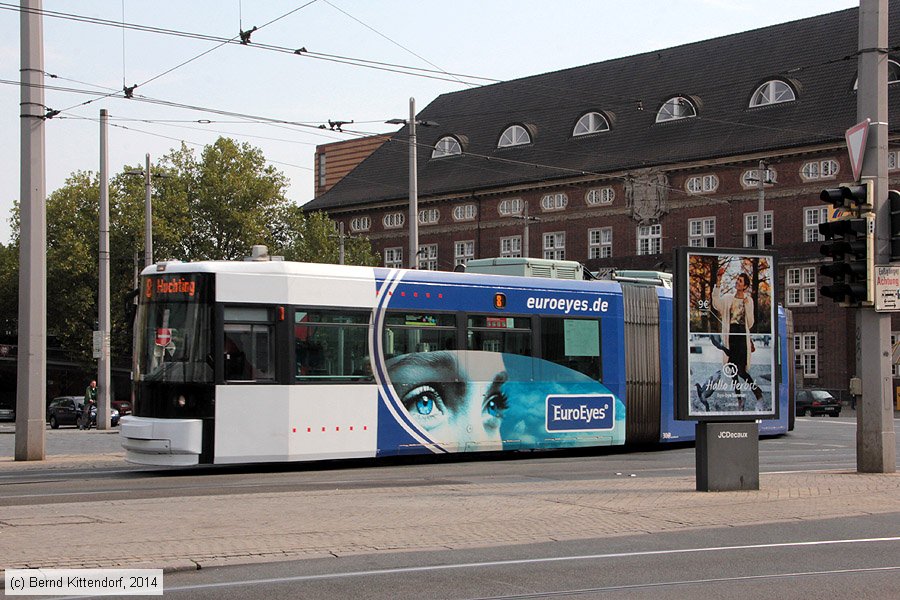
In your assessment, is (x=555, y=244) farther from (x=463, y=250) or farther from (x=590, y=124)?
(x=590, y=124)

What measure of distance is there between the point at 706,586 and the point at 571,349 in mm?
14121

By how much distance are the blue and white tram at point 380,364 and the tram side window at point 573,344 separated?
0.09ft

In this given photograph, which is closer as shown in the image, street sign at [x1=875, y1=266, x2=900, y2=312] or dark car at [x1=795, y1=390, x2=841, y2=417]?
street sign at [x1=875, y1=266, x2=900, y2=312]

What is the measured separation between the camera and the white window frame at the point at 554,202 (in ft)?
237

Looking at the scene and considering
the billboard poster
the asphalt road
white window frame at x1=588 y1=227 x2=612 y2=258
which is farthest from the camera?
white window frame at x1=588 y1=227 x2=612 y2=258

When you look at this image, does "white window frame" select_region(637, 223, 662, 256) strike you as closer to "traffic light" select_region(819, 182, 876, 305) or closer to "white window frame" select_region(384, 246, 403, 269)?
"white window frame" select_region(384, 246, 403, 269)

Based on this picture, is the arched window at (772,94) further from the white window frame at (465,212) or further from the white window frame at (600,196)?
the white window frame at (465,212)

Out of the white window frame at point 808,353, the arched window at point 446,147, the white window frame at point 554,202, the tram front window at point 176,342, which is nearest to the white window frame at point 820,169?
the white window frame at point 808,353

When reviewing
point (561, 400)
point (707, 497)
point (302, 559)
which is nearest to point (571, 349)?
point (561, 400)

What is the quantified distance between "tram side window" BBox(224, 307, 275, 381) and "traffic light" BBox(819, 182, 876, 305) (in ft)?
27.0

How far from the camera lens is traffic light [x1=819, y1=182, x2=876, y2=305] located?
16.4 m

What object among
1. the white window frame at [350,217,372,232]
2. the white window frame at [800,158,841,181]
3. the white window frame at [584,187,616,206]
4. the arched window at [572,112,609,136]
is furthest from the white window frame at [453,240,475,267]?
the white window frame at [800,158,841,181]

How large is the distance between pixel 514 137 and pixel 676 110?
37.9 feet

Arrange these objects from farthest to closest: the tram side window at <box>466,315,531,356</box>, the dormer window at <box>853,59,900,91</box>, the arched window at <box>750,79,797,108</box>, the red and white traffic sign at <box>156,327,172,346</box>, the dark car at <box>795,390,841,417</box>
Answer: the arched window at <box>750,79,797,108</box>, the dormer window at <box>853,59,900,91</box>, the dark car at <box>795,390,841,417</box>, the tram side window at <box>466,315,531,356</box>, the red and white traffic sign at <box>156,327,172,346</box>
